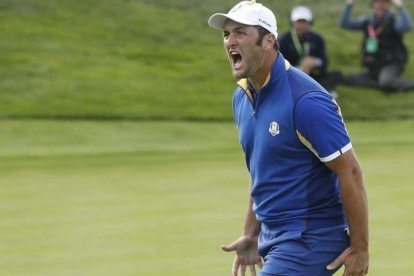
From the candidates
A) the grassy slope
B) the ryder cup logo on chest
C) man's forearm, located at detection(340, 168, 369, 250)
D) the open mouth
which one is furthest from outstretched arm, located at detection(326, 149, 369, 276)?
the grassy slope

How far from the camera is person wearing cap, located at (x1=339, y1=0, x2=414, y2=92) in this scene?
1770cm

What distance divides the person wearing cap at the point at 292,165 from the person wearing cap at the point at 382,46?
41.7 ft

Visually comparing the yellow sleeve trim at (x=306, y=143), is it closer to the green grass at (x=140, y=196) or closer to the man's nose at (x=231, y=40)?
the man's nose at (x=231, y=40)

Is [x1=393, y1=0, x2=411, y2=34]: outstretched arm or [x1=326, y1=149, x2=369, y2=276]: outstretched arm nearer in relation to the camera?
[x1=326, y1=149, x2=369, y2=276]: outstretched arm

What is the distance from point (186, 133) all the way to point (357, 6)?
9.95m

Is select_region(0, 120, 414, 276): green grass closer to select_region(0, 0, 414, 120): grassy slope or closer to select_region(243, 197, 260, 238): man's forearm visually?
select_region(0, 0, 414, 120): grassy slope

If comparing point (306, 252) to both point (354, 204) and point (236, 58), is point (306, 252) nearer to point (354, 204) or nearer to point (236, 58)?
point (354, 204)

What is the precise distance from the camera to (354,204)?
4.76 metres

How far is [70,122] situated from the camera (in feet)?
53.6

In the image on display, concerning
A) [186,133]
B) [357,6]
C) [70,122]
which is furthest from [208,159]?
[357,6]

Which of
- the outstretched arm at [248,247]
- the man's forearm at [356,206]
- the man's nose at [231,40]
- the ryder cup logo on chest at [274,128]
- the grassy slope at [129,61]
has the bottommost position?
the grassy slope at [129,61]

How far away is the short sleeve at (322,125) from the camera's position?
4691mm

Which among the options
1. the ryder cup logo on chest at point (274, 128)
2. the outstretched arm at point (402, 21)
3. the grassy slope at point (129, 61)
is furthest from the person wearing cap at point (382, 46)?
the ryder cup logo on chest at point (274, 128)

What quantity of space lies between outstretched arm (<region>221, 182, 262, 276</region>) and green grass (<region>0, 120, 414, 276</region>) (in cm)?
196
